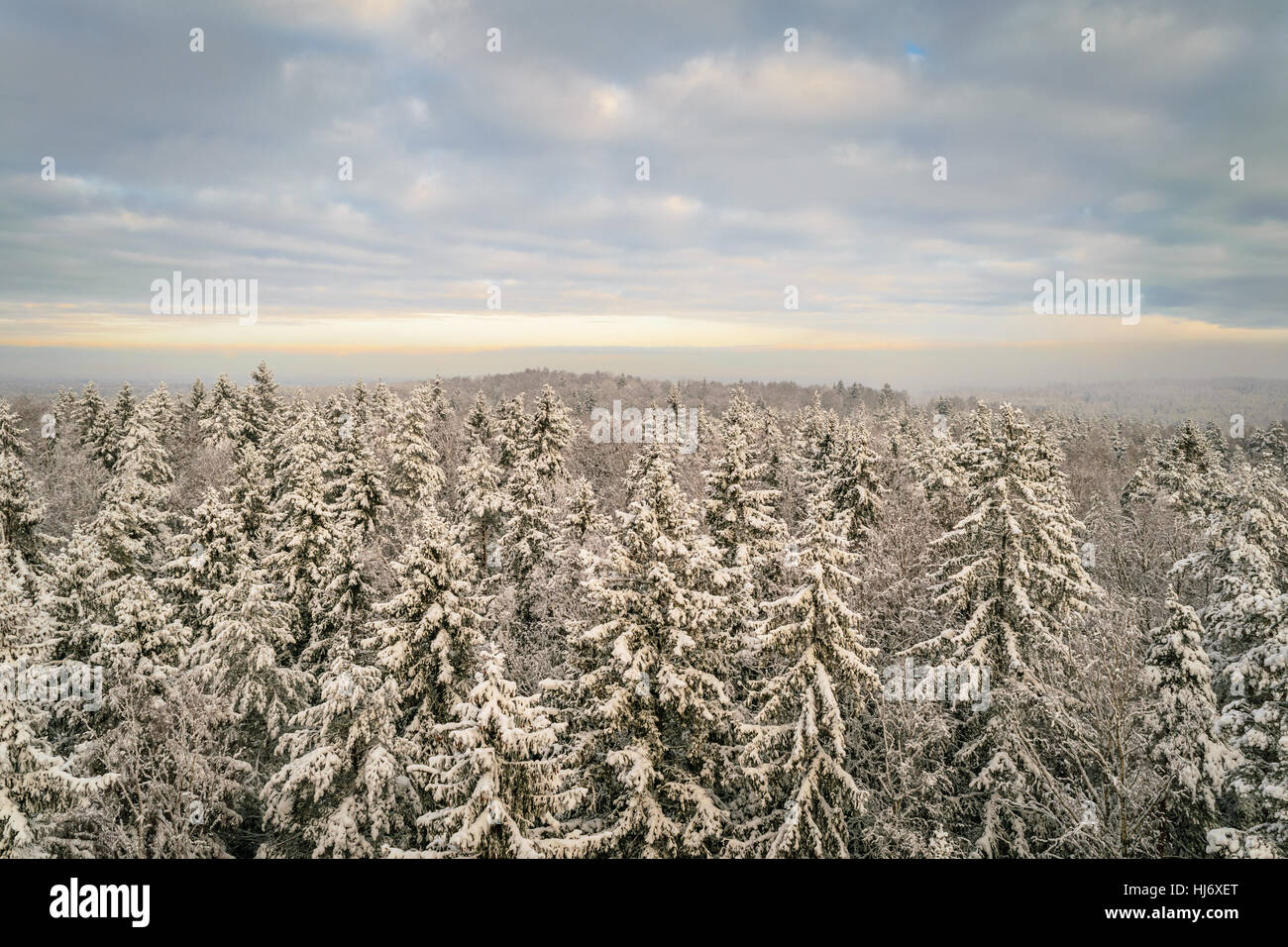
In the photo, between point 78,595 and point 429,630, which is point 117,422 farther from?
point 429,630

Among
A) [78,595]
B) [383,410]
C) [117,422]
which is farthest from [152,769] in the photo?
[117,422]

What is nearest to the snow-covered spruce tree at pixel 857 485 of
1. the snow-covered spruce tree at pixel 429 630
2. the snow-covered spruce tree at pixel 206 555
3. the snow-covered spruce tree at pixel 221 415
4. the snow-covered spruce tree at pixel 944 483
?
the snow-covered spruce tree at pixel 944 483

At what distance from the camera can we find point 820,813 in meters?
15.6

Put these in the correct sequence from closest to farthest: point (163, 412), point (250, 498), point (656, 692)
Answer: point (656, 692) < point (250, 498) < point (163, 412)

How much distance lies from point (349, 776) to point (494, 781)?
599 cm

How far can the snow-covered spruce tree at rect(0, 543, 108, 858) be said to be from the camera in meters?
13.2

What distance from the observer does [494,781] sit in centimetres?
1142

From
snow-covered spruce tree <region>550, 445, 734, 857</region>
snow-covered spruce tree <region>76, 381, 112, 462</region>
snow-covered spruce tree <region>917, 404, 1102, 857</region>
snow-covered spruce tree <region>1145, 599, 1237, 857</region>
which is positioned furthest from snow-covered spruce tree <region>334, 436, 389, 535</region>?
snow-covered spruce tree <region>76, 381, 112, 462</region>

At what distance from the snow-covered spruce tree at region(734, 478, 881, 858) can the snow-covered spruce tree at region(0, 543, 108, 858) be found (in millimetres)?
15766

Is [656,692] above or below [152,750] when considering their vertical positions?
above

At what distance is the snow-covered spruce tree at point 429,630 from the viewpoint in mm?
16000

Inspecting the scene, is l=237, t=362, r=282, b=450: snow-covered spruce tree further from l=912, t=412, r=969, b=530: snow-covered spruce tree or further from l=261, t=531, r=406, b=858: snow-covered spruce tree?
l=912, t=412, r=969, b=530: snow-covered spruce tree
